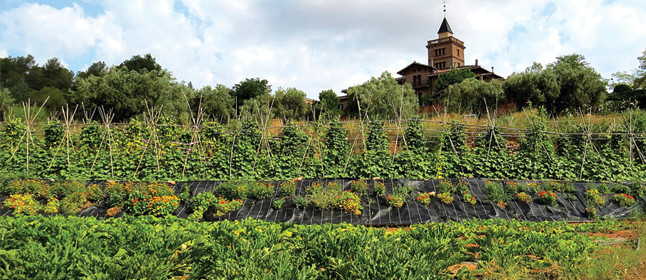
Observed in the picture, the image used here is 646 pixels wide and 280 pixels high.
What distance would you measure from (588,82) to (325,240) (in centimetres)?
2425

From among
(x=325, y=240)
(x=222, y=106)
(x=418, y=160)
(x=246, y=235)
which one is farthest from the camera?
(x=222, y=106)


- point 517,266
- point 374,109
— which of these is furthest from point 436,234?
point 374,109

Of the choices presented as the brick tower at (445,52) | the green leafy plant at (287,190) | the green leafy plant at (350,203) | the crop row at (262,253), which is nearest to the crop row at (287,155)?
the green leafy plant at (287,190)

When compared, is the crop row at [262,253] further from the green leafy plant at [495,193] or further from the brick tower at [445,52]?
the brick tower at [445,52]

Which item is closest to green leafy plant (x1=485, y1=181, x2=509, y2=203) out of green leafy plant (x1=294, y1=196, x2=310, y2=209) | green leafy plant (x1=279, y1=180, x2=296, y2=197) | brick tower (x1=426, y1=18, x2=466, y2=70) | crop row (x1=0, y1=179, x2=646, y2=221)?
crop row (x1=0, y1=179, x2=646, y2=221)

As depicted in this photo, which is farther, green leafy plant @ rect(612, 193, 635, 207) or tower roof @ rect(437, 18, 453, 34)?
tower roof @ rect(437, 18, 453, 34)

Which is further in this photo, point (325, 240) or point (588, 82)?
point (588, 82)

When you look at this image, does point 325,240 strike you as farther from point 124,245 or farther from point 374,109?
point 374,109

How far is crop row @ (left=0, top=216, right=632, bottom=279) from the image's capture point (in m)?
2.68

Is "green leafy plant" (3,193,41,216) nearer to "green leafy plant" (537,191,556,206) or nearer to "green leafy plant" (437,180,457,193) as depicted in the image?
"green leafy plant" (437,180,457,193)

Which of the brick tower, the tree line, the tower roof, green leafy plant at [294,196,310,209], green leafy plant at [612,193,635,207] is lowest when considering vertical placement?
green leafy plant at [612,193,635,207]

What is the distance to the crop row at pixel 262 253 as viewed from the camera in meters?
2.68

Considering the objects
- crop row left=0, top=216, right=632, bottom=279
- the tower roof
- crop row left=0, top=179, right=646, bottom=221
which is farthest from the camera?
the tower roof

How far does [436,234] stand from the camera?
12.2 ft
